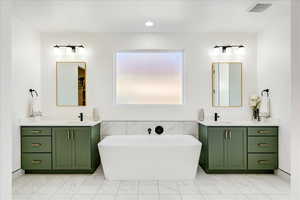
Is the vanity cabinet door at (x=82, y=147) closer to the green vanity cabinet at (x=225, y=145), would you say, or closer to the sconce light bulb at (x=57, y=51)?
the sconce light bulb at (x=57, y=51)

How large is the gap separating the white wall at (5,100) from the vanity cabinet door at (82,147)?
2.26 m

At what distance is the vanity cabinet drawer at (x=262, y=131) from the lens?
157 inches

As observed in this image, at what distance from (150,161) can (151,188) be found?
418 millimetres

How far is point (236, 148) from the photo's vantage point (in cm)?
400

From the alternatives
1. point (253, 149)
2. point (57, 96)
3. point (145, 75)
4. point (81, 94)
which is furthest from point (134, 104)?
point (253, 149)

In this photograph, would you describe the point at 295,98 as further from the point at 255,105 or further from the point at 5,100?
the point at 255,105

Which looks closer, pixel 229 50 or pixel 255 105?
pixel 255 105

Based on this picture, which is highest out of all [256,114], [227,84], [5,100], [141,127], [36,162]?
[227,84]

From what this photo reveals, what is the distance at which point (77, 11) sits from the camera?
11.8 feet

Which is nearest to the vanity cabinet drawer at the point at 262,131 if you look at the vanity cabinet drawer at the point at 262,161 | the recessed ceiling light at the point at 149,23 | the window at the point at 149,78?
the vanity cabinet drawer at the point at 262,161

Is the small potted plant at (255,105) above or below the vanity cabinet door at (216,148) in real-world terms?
above

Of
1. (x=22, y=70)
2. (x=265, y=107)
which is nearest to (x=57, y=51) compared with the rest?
(x=22, y=70)

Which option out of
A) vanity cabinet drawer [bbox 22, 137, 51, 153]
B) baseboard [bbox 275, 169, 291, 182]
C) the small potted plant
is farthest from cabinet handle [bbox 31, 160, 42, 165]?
baseboard [bbox 275, 169, 291, 182]

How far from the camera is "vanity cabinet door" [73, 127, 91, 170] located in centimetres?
397
